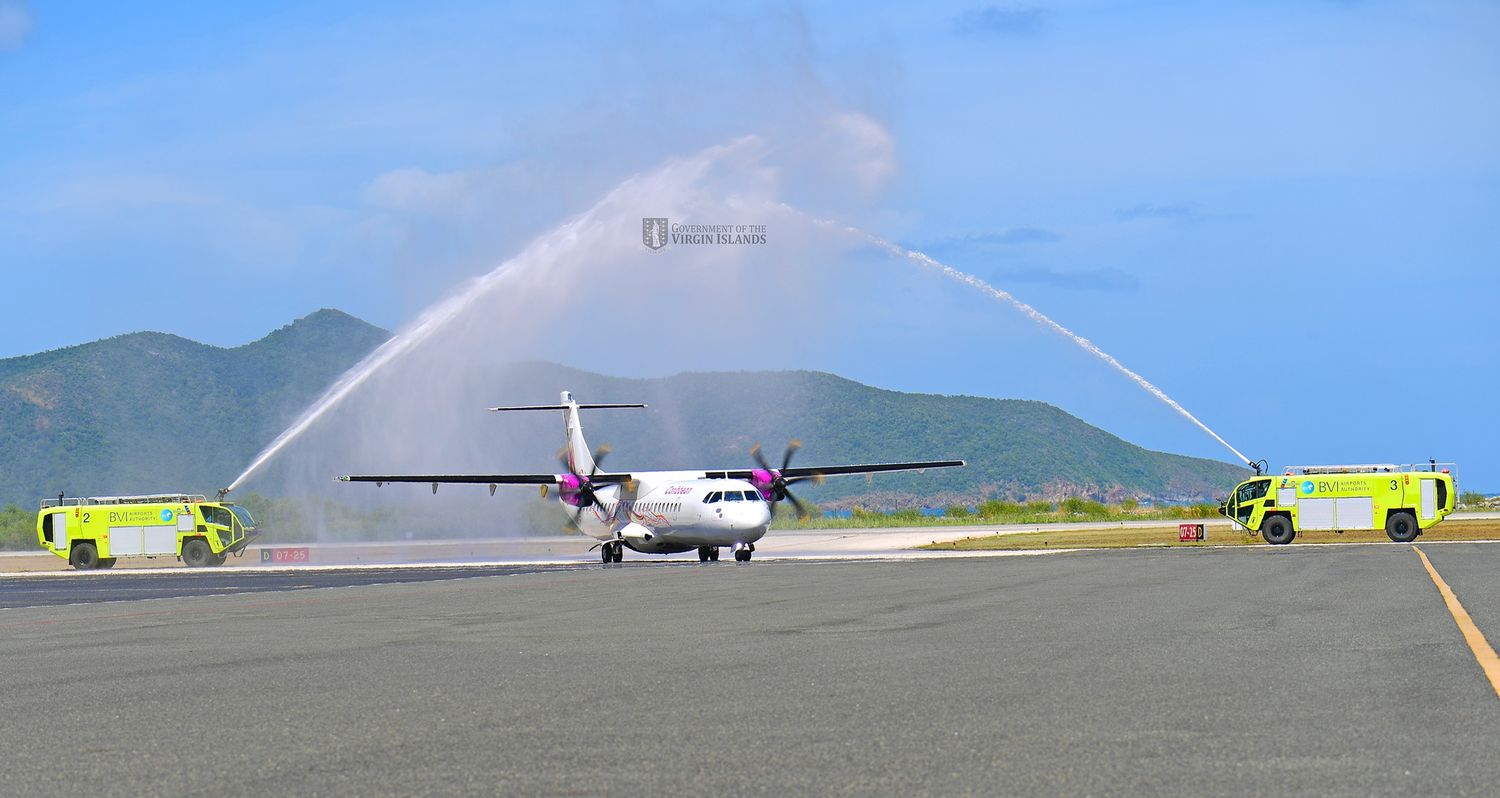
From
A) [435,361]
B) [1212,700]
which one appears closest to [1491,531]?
[435,361]

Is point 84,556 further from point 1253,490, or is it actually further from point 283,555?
point 1253,490

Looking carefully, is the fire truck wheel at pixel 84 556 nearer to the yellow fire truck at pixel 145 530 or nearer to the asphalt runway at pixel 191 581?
the yellow fire truck at pixel 145 530

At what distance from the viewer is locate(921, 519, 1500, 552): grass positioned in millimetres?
53719

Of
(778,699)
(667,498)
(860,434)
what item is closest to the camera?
(778,699)

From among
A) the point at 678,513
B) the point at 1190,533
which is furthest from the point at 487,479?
the point at 1190,533

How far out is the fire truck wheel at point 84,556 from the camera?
54.4m

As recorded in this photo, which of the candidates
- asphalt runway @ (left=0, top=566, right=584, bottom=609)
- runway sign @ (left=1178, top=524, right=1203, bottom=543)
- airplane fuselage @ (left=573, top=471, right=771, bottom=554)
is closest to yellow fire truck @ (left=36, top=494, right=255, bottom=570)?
asphalt runway @ (left=0, top=566, right=584, bottom=609)

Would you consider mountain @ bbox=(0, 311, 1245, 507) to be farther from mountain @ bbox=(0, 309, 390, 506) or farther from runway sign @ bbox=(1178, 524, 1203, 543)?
runway sign @ bbox=(1178, 524, 1203, 543)

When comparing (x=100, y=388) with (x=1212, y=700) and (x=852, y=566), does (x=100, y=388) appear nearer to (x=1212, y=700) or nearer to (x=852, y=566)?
(x=852, y=566)

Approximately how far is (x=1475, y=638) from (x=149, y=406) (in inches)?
6560

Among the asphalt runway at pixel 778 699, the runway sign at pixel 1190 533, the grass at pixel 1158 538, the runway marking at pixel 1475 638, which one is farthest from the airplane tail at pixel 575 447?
the runway marking at pixel 1475 638

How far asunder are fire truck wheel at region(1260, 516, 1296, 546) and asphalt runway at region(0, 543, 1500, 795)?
101 feet

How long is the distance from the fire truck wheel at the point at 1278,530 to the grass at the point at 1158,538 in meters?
0.47

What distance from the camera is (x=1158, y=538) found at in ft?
199
